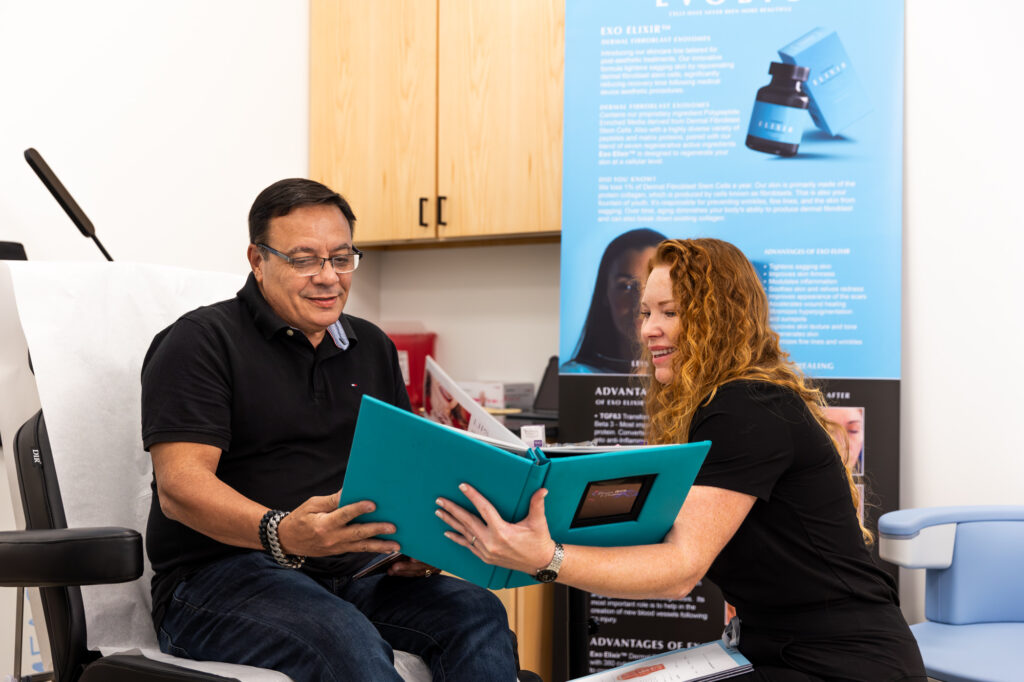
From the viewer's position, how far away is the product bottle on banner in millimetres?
2359

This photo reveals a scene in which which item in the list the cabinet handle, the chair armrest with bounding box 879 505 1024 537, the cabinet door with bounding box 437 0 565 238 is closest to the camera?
the chair armrest with bounding box 879 505 1024 537

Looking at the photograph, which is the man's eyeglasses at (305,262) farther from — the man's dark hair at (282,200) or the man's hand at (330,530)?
the man's hand at (330,530)

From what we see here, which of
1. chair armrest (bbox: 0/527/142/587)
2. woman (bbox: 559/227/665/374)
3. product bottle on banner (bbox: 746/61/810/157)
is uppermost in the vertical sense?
product bottle on banner (bbox: 746/61/810/157)

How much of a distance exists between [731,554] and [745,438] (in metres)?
0.21

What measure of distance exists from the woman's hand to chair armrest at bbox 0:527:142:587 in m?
0.48

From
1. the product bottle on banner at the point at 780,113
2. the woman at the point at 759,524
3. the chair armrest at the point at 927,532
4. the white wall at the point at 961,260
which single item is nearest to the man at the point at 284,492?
the woman at the point at 759,524

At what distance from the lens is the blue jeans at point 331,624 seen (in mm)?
1223

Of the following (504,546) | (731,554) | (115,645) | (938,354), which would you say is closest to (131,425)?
(115,645)

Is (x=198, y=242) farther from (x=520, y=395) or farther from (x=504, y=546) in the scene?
(x=504, y=546)

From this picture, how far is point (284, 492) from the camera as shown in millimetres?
1453

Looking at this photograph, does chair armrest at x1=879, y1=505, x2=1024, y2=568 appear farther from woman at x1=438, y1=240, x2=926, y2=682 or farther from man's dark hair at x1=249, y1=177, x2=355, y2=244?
man's dark hair at x1=249, y1=177, x2=355, y2=244

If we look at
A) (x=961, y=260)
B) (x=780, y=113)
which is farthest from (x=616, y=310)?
(x=961, y=260)

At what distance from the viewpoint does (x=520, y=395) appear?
313cm

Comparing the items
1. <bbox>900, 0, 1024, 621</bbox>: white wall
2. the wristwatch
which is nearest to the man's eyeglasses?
the wristwatch
